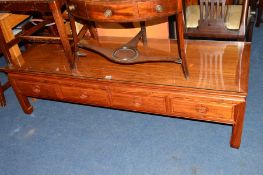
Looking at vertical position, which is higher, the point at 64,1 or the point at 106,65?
the point at 64,1

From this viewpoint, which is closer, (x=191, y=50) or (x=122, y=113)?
(x=191, y=50)

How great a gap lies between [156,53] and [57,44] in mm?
862

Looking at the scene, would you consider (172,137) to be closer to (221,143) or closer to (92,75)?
(221,143)

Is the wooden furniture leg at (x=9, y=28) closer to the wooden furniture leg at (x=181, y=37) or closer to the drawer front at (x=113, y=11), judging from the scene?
the drawer front at (x=113, y=11)

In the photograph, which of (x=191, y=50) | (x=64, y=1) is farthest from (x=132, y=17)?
(x=191, y=50)

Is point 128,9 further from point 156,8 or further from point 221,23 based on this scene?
point 221,23

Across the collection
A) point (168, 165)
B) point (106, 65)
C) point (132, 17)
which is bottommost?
point (168, 165)

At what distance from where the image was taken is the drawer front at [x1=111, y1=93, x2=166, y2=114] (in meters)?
1.83

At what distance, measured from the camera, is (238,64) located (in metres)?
1.83

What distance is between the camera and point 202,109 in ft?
5.69

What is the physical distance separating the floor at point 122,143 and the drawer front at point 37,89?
0.22m

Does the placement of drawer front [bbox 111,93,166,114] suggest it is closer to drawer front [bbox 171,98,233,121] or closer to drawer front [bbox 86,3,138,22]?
drawer front [bbox 171,98,233,121]

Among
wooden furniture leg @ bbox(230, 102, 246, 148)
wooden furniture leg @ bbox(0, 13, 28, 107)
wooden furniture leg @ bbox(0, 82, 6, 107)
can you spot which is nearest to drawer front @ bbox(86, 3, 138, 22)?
wooden furniture leg @ bbox(230, 102, 246, 148)

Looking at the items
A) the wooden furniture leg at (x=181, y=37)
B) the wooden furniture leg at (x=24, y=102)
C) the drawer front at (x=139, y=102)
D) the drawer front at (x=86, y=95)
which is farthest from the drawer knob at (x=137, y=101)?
the wooden furniture leg at (x=24, y=102)
